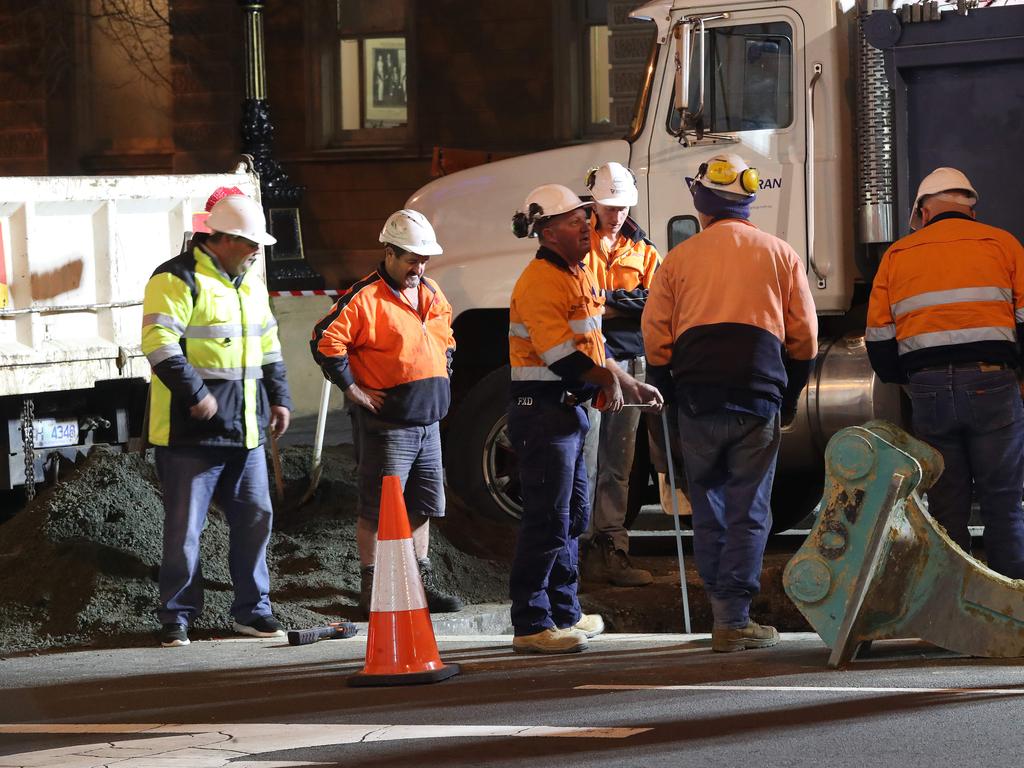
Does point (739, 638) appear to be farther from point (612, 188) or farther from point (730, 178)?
point (612, 188)

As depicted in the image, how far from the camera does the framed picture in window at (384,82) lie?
20.0 meters

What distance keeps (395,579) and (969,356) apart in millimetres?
2560

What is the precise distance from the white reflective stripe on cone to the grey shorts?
Result: 1487mm

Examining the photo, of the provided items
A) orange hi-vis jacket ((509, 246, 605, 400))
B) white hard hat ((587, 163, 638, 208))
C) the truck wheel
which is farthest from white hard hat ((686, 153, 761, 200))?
the truck wheel

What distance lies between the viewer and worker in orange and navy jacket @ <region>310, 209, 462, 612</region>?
844 centimetres

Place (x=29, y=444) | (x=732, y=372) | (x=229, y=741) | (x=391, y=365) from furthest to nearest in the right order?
(x=29, y=444) < (x=391, y=365) < (x=732, y=372) < (x=229, y=741)

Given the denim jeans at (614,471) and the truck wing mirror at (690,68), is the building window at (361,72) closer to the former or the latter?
the truck wing mirror at (690,68)

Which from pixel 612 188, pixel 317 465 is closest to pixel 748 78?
pixel 612 188

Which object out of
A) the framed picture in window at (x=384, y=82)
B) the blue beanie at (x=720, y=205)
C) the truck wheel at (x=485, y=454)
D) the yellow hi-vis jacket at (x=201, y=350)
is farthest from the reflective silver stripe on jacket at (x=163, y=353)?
the framed picture in window at (x=384, y=82)

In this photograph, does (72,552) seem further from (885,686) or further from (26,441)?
(885,686)

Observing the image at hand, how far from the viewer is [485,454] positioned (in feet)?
34.0

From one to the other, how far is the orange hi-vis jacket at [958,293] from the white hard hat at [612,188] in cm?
158

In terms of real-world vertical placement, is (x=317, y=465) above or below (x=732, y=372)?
below

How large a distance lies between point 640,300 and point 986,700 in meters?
3.49
